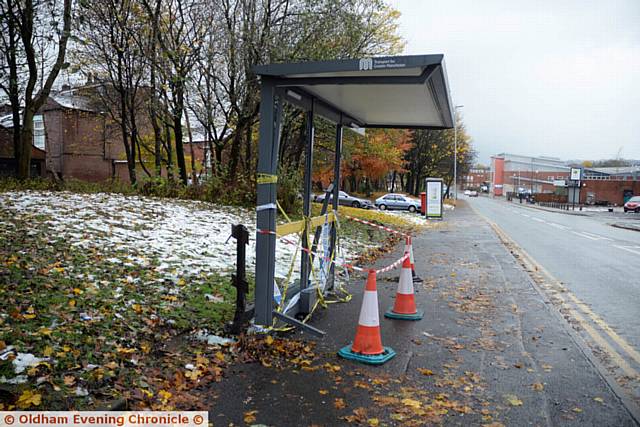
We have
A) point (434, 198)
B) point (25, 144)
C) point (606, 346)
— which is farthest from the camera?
point (434, 198)

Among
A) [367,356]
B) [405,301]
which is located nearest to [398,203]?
[405,301]

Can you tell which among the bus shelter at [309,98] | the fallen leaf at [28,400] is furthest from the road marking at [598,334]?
the fallen leaf at [28,400]

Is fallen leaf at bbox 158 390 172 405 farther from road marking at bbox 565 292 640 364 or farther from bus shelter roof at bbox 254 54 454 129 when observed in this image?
road marking at bbox 565 292 640 364

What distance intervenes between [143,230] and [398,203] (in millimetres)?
33747

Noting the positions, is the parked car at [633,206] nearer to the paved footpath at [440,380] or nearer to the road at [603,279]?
the road at [603,279]

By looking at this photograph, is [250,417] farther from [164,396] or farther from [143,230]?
[143,230]

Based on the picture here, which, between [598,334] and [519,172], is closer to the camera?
[598,334]

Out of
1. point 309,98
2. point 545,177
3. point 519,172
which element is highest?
point 519,172

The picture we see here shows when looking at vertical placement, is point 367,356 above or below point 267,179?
below

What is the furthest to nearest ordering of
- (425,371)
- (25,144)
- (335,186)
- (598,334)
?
(25,144) < (335,186) < (598,334) < (425,371)

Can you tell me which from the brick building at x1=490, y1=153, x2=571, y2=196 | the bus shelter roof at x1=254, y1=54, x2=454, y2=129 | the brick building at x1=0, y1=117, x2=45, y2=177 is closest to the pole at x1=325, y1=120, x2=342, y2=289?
the bus shelter roof at x1=254, y1=54, x2=454, y2=129

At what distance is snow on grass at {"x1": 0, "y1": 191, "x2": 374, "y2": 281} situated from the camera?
8.29 meters

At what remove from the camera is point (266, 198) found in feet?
19.0

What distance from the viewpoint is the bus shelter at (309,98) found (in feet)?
17.3
